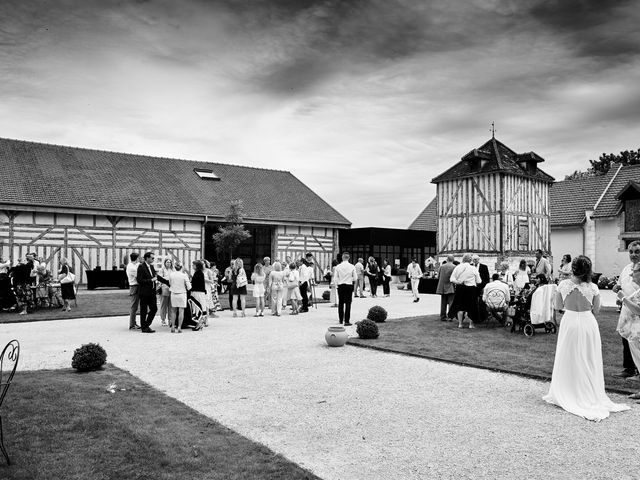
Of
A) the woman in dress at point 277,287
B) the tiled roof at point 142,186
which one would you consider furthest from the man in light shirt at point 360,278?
the tiled roof at point 142,186

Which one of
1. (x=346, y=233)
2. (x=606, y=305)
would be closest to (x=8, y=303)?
(x=606, y=305)

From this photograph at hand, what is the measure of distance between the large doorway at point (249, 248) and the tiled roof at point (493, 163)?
979 cm

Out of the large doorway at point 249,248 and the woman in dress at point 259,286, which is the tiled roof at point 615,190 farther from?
the woman in dress at point 259,286

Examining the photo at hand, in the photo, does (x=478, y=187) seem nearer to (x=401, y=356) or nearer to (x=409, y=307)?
(x=409, y=307)

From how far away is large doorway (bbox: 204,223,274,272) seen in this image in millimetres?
29984

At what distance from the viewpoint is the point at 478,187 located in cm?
2927

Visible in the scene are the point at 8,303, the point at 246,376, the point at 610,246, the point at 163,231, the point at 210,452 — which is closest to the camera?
the point at 210,452

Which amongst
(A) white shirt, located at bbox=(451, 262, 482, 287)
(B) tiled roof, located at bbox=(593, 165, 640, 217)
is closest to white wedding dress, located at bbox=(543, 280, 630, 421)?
(A) white shirt, located at bbox=(451, 262, 482, 287)

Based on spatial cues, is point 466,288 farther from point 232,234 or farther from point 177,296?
point 232,234

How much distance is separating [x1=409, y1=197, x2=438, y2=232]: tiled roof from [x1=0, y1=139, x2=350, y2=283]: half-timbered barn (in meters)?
9.53

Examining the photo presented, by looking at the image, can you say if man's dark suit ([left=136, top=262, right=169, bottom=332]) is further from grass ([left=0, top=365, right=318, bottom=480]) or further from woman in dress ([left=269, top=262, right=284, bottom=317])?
grass ([left=0, top=365, right=318, bottom=480])

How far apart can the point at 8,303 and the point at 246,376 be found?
11.2 metres

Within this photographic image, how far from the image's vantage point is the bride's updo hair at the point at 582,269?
6.66m

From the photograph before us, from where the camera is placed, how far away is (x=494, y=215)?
93.1 ft
